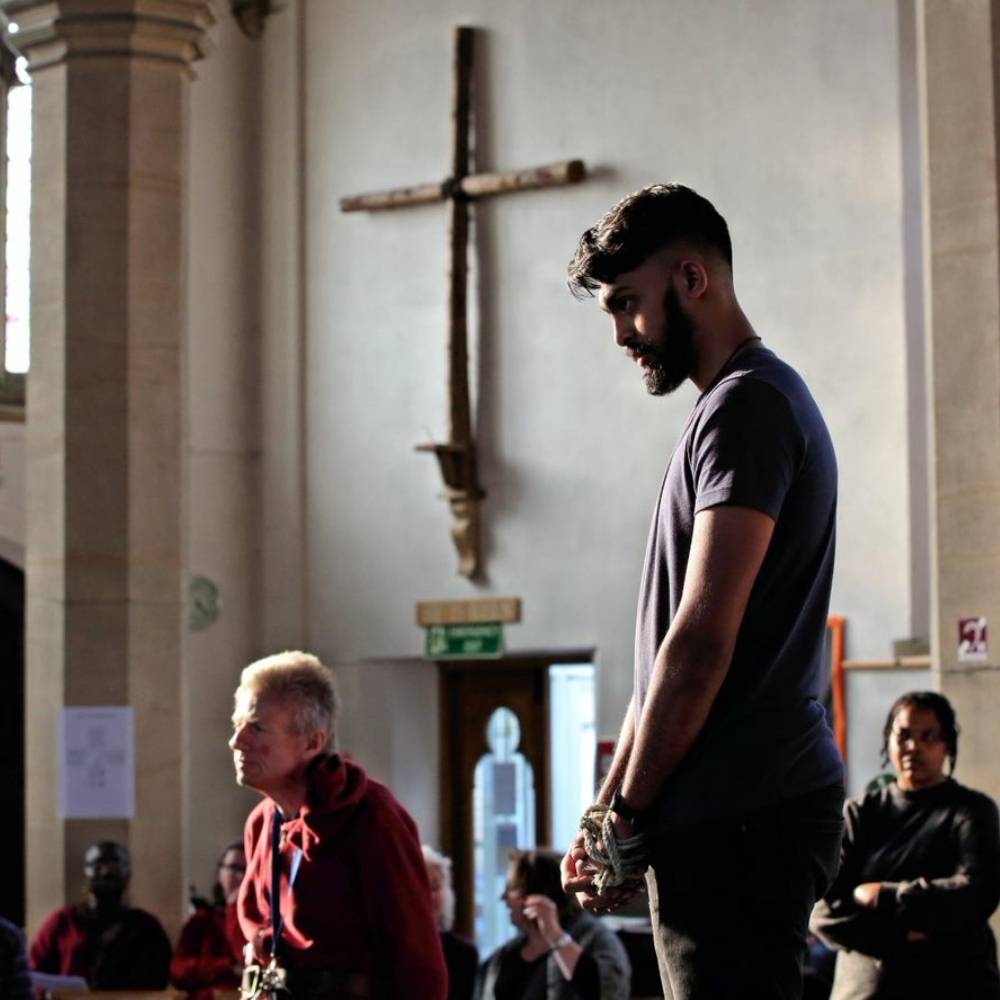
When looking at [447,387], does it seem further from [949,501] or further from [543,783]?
[949,501]

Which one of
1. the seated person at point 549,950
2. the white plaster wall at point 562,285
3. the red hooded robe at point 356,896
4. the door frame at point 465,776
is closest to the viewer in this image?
the red hooded robe at point 356,896

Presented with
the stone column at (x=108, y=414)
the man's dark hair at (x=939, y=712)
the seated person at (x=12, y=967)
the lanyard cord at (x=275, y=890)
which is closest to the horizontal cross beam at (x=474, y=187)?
the stone column at (x=108, y=414)

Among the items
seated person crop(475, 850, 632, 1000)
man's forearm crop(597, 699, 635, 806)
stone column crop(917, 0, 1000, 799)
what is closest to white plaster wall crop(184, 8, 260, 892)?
seated person crop(475, 850, 632, 1000)

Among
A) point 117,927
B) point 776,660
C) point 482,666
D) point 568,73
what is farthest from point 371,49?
point 776,660

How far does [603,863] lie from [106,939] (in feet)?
19.9

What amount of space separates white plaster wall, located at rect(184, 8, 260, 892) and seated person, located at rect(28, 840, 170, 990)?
16.7 ft

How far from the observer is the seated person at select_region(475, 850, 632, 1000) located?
6910mm

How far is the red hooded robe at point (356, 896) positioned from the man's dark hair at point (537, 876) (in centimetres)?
316

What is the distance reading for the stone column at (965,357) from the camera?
706 centimetres

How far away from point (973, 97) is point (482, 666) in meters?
7.18

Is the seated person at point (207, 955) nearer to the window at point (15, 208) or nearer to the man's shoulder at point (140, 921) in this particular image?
the man's shoulder at point (140, 921)

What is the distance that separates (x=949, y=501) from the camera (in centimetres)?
716

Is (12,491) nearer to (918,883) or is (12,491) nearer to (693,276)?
(918,883)

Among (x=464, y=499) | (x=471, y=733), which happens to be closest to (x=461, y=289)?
(x=464, y=499)
